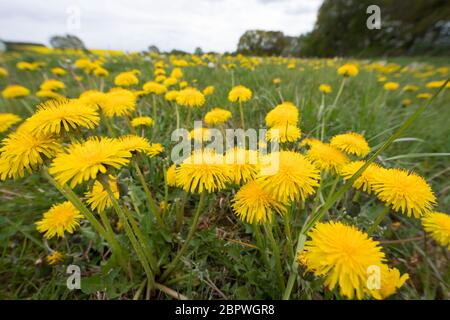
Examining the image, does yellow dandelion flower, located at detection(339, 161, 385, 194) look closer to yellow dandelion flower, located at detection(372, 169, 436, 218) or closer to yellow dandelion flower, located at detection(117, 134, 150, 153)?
yellow dandelion flower, located at detection(372, 169, 436, 218)

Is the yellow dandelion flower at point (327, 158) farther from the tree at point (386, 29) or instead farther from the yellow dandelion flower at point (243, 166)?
the tree at point (386, 29)

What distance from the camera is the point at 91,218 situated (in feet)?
2.89

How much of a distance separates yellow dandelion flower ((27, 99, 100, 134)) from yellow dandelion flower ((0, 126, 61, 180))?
0.03 metres

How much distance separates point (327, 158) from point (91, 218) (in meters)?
0.96

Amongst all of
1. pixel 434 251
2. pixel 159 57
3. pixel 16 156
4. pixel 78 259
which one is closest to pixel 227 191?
pixel 78 259

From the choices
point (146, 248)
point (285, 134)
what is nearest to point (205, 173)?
point (146, 248)

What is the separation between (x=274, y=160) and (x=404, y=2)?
9.59 m

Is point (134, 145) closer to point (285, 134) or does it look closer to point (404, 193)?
point (285, 134)

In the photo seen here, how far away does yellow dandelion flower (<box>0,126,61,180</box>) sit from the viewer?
77 centimetres

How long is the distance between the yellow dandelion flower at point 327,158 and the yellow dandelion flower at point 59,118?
87 centimetres

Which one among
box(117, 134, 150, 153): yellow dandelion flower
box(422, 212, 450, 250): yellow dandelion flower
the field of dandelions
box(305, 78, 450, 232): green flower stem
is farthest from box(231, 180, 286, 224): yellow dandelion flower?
box(422, 212, 450, 250): yellow dandelion flower

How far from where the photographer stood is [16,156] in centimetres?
78

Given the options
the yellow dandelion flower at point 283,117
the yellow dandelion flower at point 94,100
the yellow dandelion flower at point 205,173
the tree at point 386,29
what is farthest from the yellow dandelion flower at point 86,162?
the tree at point 386,29
